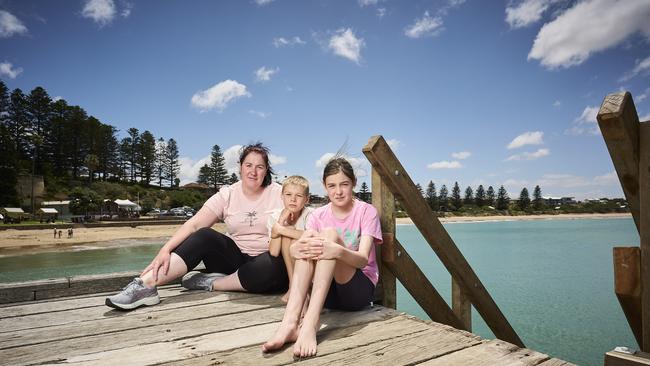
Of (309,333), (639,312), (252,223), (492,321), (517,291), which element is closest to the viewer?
(639,312)

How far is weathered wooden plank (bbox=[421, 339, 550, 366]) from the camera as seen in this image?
163cm

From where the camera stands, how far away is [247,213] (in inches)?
123

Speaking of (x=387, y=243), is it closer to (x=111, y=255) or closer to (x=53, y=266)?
(x=53, y=266)

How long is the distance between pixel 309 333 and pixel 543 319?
13.7 metres

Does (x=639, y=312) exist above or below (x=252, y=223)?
below

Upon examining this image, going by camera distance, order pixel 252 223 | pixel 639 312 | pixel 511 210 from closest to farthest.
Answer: pixel 639 312 → pixel 252 223 → pixel 511 210

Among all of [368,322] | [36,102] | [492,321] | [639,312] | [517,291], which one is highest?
[36,102]

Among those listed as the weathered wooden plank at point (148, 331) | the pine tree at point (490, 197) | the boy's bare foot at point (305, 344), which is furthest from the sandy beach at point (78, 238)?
the pine tree at point (490, 197)

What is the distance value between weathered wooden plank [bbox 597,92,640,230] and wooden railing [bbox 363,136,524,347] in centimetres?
127

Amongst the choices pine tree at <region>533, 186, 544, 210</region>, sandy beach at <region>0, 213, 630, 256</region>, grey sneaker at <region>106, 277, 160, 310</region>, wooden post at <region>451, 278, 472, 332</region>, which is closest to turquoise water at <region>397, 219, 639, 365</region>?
wooden post at <region>451, 278, 472, 332</region>

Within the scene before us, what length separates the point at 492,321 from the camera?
3.35 m

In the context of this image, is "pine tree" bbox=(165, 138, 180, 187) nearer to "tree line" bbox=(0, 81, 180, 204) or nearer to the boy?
"tree line" bbox=(0, 81, 180, 204)

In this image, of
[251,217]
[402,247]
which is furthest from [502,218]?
[251,217]

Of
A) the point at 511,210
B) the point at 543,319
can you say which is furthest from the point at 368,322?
the point at 511,210
